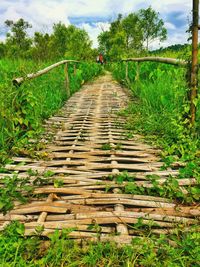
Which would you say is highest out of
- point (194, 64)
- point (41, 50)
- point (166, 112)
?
point (41, 50)

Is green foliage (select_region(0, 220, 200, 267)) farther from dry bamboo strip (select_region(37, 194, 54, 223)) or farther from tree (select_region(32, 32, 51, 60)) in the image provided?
tree (select_region(32, 32, 51, 60))

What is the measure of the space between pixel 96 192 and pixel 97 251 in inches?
30.8

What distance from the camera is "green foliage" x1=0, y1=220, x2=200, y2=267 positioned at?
1.76 meters

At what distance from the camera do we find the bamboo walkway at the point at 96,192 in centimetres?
212

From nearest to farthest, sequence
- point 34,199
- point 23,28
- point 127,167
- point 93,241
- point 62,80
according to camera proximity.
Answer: point 93,241
point 34,199
point 127,167
point 62,80
point 23,28

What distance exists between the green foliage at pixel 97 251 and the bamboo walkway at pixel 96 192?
85 mm

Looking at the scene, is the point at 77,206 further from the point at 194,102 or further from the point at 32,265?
the point at 194,102

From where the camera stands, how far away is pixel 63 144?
4016mm

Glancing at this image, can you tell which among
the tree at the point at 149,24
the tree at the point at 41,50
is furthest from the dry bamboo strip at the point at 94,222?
the tree at the point at 149,24

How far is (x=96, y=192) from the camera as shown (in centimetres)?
258

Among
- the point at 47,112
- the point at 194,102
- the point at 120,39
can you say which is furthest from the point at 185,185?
the point at 120,39

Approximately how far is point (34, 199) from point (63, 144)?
5.08ft

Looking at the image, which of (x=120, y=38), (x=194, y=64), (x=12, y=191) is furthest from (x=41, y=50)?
(x=120, y=38)

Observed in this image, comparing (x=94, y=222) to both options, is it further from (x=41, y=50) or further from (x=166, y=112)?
(x=41, y=50)
